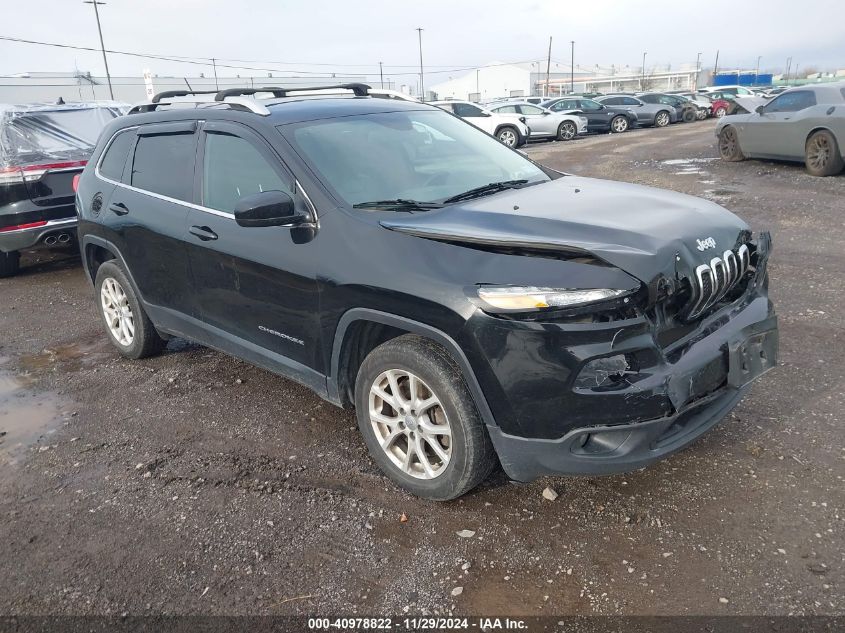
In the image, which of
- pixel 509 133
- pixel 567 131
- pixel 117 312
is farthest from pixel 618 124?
pixel 117 312

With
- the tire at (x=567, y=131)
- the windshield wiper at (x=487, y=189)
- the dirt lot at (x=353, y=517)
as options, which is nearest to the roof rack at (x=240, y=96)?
the windshield wiper at (x=487, y=189)

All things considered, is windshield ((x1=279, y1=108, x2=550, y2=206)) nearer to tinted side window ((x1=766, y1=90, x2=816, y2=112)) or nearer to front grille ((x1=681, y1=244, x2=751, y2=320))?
front grille ((x1=681, y1=244, x2=751, y2=320))

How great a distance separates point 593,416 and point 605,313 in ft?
1.35

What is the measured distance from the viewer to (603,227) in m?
2.87

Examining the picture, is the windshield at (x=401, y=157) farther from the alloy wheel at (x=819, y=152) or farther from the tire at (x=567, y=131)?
the tire at (x=567, y=131)

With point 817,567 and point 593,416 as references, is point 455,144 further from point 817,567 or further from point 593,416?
point 817,567

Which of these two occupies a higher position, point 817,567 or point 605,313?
point 605,313

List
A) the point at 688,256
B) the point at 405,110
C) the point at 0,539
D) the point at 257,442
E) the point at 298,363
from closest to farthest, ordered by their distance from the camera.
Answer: the point at 688,256, the point at 0,539, the point at 298,363, the point at 257,442, the point at 405,110

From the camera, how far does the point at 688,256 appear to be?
112 inches

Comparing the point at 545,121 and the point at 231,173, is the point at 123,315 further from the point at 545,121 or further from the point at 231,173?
the point at 545,121

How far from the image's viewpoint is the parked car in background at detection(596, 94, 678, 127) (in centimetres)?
2698

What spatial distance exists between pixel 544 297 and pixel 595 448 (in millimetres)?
672

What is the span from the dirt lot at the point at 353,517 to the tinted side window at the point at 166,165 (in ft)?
4.64

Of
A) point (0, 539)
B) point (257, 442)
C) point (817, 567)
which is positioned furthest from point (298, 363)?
point (817, 567)
